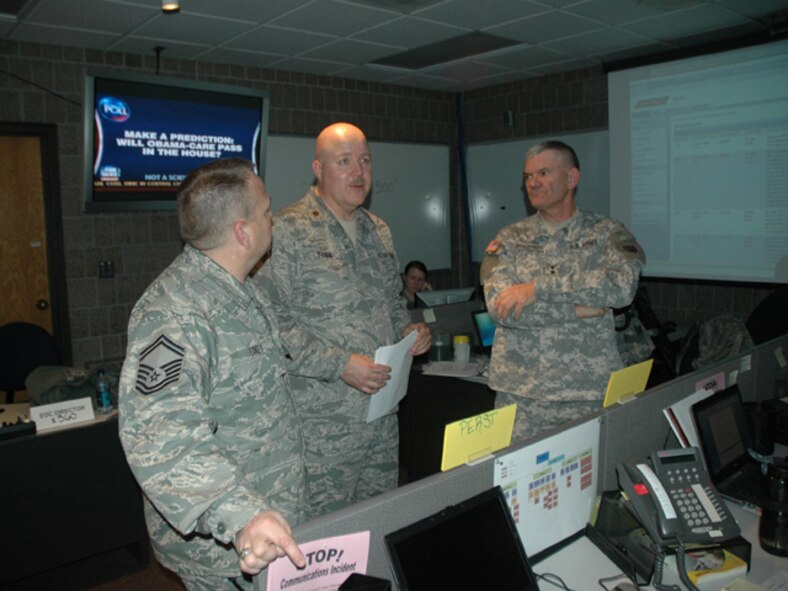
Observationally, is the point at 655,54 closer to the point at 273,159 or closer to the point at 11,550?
the point at 273,159

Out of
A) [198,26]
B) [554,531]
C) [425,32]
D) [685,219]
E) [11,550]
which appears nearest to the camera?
[554,531]

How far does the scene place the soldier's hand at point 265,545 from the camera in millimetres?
953

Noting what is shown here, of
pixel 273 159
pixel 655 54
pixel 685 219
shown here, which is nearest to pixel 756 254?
pixel 685 219

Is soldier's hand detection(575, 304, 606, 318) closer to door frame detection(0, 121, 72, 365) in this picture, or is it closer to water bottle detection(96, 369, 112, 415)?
water bottle detection(96, 369, 112, 415)

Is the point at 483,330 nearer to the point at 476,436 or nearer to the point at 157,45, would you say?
the point at 476,436

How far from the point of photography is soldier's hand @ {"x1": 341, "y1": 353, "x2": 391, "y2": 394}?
198 centimetres

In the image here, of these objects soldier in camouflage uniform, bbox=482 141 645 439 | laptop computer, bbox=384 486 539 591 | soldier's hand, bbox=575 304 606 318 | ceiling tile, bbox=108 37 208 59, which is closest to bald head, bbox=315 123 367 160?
soldier in camouflage uniform, bbox=482 141 645 439

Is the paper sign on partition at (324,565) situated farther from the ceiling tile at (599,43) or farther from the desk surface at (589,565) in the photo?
the ceiling tile at (599,43)

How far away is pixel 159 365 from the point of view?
117 cm

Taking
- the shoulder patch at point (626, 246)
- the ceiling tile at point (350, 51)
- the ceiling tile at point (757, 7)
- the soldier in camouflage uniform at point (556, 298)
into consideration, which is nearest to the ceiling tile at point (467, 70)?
the ceiling tile at point (350, 51)

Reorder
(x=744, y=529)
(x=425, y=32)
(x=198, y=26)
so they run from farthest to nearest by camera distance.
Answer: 1. (x=425, y=32)
2. (x=198, y=26)
3. (x=744, y=529)

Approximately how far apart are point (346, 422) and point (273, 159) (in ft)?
11.7

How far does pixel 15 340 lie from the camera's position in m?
3.64

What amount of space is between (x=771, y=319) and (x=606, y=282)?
7.73 feet
